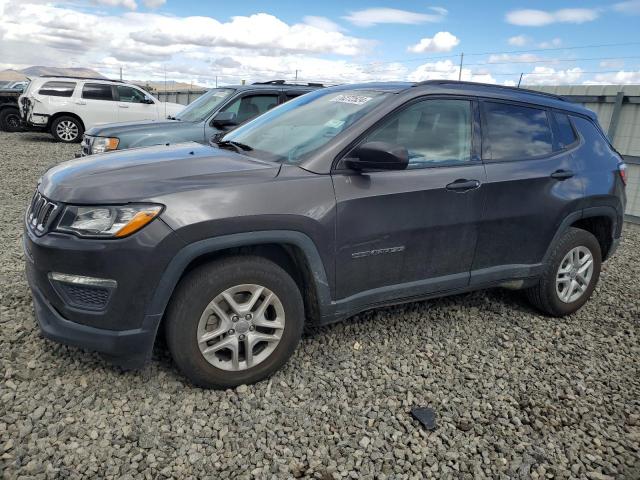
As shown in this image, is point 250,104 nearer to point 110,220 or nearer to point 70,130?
point 110,220

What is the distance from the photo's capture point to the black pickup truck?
16375mm

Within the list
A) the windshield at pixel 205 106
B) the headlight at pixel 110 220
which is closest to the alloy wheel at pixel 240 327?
the headlight at pixel 110 220

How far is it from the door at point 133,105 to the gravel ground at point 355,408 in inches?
448

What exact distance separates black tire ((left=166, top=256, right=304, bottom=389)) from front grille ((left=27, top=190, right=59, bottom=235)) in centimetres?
73

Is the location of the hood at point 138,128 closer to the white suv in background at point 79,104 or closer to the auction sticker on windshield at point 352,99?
the auction sticker on windshield at point 352,99

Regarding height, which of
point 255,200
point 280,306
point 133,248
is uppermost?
point 255,200

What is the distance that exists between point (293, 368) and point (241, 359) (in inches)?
16.7

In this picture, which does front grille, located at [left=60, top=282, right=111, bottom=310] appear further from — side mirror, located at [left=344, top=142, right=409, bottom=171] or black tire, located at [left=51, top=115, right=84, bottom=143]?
black tire, located at [left=51, top=115, right=84, bottom=143]

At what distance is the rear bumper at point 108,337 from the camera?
8.36 feet

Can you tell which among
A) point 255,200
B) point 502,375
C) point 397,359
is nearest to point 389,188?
point 255,200

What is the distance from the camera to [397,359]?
3.33 m

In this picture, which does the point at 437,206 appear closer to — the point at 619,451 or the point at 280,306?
the point at 280,306

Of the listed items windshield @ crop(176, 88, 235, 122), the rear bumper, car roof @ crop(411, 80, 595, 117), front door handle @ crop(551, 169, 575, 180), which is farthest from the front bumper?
windshield @ crop(176, 88, 235, 122)

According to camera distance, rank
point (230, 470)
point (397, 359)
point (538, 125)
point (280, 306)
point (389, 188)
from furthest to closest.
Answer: point (538, 125) → point (397, 359) → point (389, 188) → point (280, 306) → point (230, 470)
